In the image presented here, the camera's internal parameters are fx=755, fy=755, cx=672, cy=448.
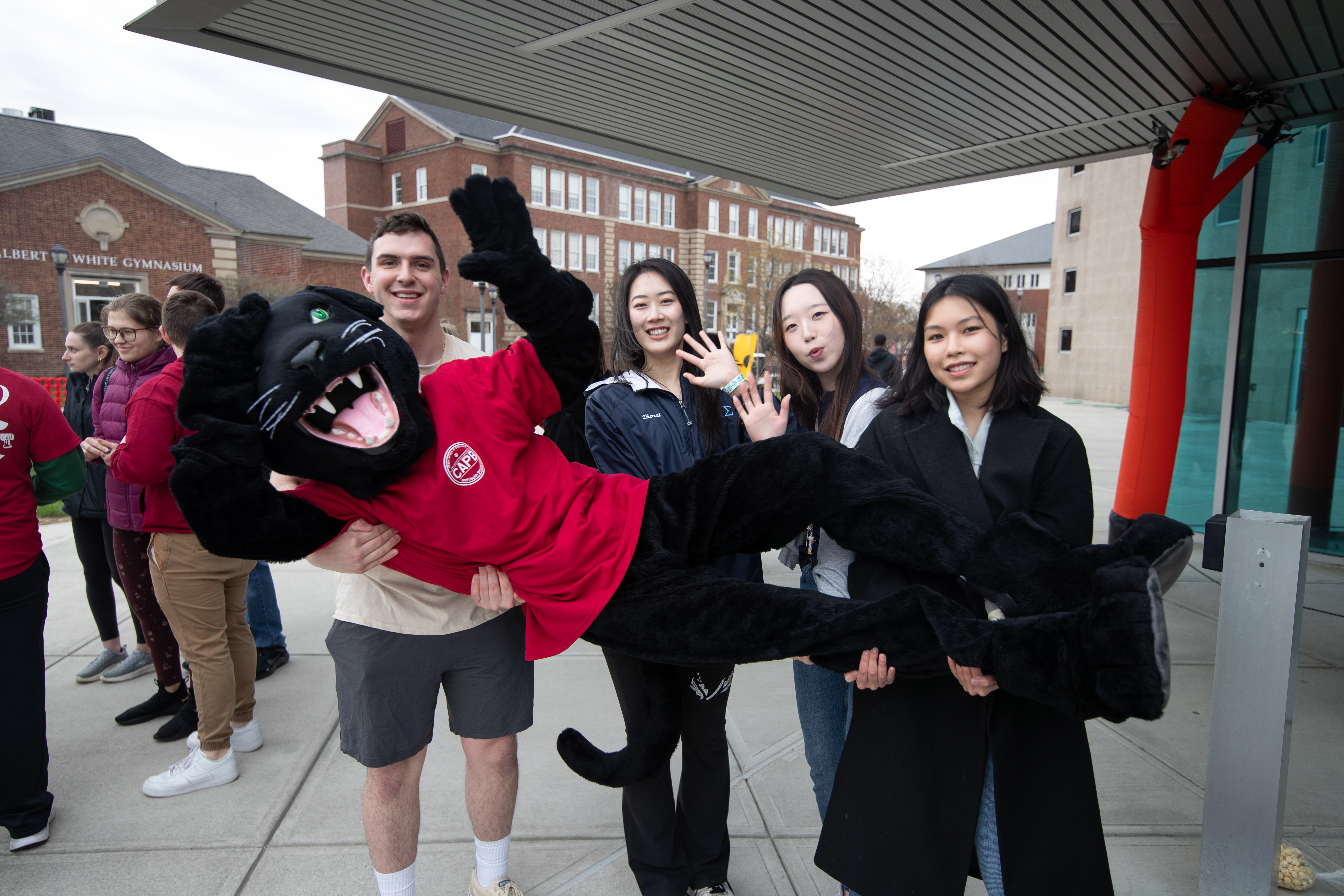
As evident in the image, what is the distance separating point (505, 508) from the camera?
1.88m

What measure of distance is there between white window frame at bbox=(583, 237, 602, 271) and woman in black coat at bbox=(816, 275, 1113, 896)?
40826 mm

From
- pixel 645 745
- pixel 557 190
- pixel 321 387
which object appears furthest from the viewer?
pixel 557 190

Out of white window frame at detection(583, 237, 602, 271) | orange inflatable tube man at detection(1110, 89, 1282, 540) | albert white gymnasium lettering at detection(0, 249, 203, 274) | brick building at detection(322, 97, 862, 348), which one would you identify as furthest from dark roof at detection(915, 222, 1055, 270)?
orange inflatable tube man at detection(1110, 89, 1282, 540)

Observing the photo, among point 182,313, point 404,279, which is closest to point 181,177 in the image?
point 182,313

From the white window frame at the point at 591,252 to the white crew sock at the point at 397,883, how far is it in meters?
40.8

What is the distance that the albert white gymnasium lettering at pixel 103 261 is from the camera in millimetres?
27281

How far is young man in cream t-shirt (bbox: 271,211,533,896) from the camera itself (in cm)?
216

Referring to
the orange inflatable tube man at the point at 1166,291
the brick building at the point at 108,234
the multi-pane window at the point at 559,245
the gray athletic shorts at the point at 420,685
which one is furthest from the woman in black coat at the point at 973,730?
the multi-pane window at the point at 559,245

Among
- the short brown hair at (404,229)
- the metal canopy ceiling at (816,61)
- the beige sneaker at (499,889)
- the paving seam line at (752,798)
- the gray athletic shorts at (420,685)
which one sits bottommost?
the paving seam line at (752,798)

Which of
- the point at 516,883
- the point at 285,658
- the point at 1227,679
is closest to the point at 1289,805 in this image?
the point at 1227,679

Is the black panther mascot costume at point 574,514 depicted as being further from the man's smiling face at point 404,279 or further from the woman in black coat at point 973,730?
the man's smiling face at point 404,279

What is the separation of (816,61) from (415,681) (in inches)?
178

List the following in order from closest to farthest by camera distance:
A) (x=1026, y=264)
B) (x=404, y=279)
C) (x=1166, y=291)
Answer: (x=404, y=279)
(x=1166, y=291)
(x=1026, y=264)

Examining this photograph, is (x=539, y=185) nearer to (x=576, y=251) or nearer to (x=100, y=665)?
(x=576, y=251)
